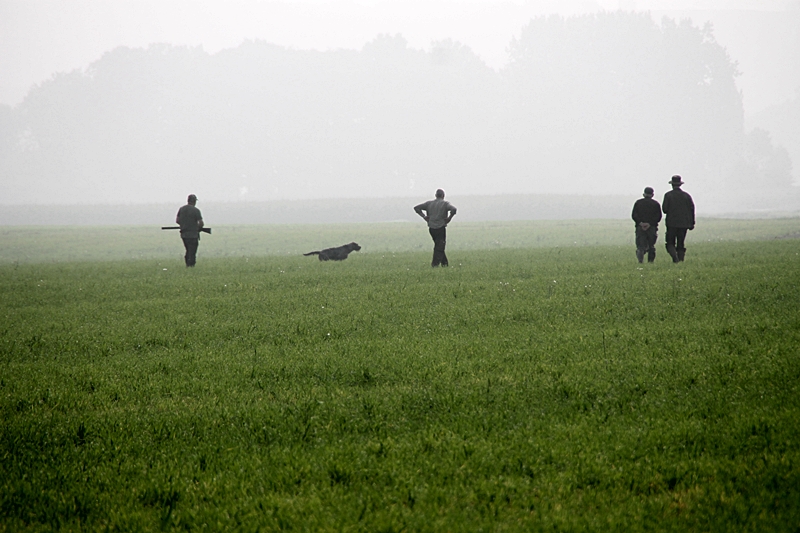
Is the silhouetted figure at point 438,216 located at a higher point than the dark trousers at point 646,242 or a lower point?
higher

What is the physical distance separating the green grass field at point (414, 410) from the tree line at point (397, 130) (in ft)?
264

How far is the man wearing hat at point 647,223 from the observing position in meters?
19.6

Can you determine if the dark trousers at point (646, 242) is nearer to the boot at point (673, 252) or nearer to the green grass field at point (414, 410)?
the boot at point (673, 252)

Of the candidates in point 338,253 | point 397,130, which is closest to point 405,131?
point 397,130

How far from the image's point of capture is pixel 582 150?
95500mm

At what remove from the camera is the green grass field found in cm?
541

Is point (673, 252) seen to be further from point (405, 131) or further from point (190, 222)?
point (405, 131)

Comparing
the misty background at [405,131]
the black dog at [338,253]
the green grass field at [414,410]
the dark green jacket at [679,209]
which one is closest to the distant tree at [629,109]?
the misty background at [405,131]

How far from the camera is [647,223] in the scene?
773 inches

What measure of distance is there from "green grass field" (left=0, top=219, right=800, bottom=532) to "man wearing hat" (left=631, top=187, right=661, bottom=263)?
4.44m

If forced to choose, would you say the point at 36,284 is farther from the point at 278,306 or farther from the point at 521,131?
the point at 521,131

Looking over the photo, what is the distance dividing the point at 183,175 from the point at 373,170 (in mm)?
25941

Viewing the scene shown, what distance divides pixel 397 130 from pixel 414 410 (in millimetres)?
90169

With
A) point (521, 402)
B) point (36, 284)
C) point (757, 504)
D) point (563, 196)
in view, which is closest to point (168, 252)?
point (36, 284)
